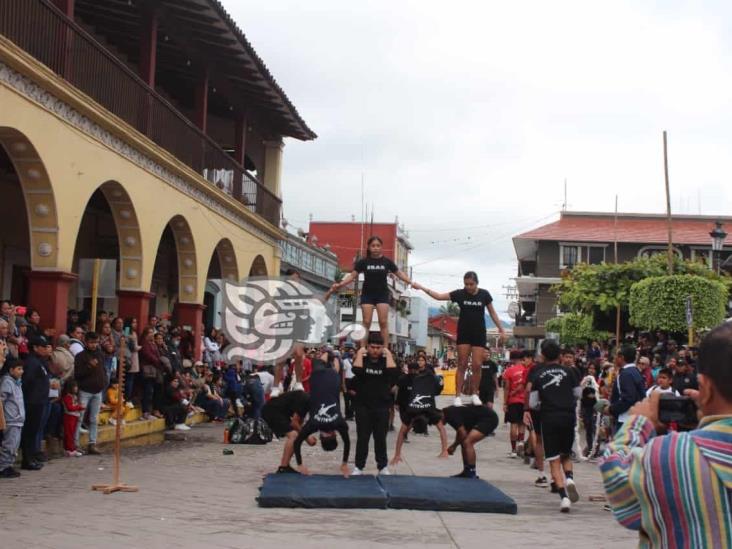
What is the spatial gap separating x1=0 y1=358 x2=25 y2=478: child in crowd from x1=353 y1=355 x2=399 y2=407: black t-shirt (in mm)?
4149

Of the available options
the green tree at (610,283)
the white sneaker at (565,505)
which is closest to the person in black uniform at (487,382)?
the white sneaker at (565,505)

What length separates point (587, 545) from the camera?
9.22 meters

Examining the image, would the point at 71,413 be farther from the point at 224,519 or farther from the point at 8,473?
the point at 224,519

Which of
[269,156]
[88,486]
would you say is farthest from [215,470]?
[269,156]

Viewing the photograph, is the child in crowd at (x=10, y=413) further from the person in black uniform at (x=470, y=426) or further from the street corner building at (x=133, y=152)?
the person in black uniform at (x=470, y=426)

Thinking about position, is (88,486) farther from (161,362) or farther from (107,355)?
(161,362)

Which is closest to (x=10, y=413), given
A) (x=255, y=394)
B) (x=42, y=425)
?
(x=42, y=425)

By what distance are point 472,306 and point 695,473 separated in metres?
11.3

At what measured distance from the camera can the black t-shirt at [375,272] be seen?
1445 centimetres

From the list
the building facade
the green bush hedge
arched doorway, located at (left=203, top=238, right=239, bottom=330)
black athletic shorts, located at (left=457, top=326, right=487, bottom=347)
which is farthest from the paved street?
the building facade

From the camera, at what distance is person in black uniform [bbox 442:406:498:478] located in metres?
13.6

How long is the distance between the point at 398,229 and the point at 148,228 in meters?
77.6

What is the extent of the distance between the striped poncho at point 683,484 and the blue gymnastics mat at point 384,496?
763 cm

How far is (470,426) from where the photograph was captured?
13.9 metres
